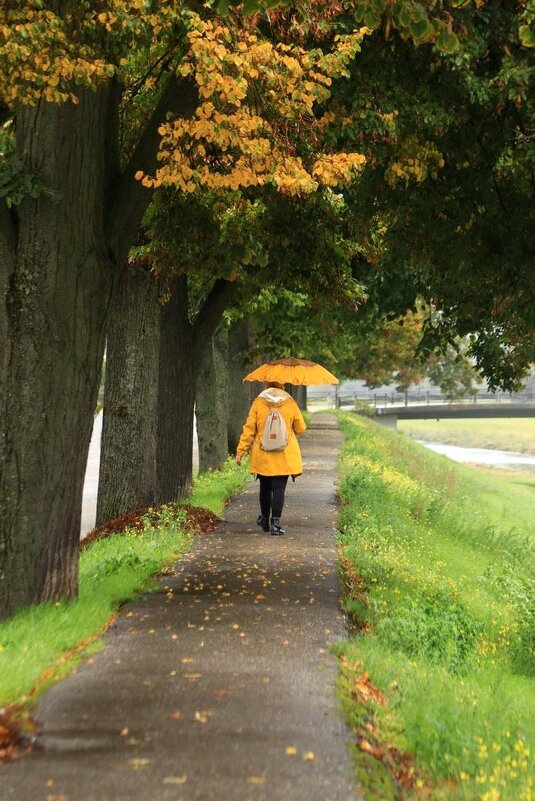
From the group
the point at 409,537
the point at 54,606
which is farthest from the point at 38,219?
the point at 409,537

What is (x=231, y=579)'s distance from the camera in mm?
8992

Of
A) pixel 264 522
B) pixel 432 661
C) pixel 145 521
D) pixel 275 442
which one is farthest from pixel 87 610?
pixel 264 522

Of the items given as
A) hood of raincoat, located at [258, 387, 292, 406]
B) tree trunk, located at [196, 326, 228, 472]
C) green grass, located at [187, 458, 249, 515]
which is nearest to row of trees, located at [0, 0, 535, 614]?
hood of raincoat, located at [258, 387, 292, 406]

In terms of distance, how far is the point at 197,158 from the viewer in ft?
29.3

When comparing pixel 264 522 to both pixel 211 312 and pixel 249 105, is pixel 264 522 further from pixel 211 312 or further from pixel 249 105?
pixel 249 105

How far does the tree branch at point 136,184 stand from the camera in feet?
25.7

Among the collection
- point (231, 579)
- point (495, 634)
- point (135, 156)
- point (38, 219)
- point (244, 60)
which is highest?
point (244, 60)

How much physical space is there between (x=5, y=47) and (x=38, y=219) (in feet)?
4.03

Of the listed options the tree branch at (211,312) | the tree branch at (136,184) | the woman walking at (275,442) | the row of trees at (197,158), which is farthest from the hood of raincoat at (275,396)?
the tree branch at (136,184)

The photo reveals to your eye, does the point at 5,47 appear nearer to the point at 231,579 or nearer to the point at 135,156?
the point at 135,156

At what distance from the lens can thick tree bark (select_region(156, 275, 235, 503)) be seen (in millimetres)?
14164

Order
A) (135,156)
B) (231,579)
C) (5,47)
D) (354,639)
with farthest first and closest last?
(231,579), (135,156), (354,639), (5,47)

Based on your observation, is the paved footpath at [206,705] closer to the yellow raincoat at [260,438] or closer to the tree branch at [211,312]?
the yellow raincoat at [260,438]

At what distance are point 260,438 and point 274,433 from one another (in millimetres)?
204
